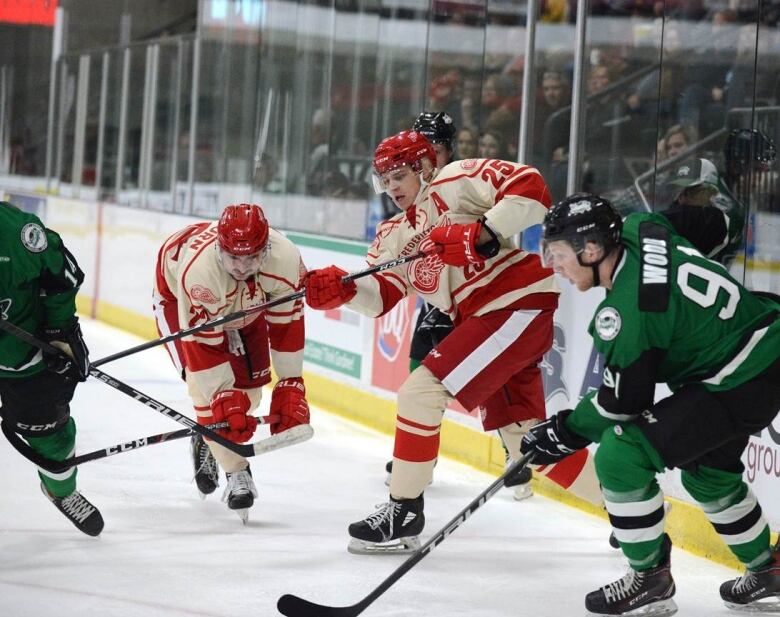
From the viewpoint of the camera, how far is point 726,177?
154 inches

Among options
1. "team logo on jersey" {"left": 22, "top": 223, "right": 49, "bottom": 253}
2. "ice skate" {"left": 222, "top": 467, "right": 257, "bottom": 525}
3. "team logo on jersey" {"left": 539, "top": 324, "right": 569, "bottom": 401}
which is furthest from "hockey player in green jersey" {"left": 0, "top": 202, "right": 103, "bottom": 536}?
"team logo on jersey" {"left": 539, "top": 324, "right": 569, "bottom": 401}

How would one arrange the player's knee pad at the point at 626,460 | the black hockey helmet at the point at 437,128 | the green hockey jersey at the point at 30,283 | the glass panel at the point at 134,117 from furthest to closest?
1. the glass panel at the point at 134,117
2. the black hockey helmet at the point at 437,128
3. the green hockey jersey at the point at 30,283
4. the player's knee pad at the point at 626,460

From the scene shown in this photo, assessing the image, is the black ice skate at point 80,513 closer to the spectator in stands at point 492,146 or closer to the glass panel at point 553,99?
the glass panel at point 553,99

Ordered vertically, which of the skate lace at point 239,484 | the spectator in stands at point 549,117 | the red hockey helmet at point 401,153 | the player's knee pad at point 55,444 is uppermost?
the spectator in stands at point 549,117

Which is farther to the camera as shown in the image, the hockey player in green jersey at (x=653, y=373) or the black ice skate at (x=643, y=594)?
the black ice skate at (x=643, y=594)

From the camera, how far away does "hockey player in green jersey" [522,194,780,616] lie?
264cm

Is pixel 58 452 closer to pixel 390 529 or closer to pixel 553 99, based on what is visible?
pixel 390 529

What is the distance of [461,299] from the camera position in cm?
354

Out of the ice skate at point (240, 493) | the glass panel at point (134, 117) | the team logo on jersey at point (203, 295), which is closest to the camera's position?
the team logo on jersey at point (203, 295)

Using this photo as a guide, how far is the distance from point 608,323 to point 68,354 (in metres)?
1.42

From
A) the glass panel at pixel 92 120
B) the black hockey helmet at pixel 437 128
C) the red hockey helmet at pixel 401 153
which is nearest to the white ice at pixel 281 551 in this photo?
→ the red hockey helmet at pixel 401 153

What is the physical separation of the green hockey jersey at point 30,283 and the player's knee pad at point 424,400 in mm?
894

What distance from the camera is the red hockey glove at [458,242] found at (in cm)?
334

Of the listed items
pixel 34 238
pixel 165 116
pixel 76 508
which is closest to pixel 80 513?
pixel 76 508
